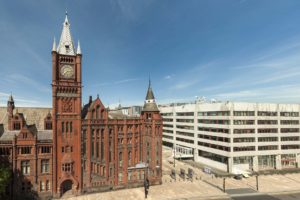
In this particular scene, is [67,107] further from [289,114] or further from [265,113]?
[289,114]

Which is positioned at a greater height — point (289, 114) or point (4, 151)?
point (289, 114)

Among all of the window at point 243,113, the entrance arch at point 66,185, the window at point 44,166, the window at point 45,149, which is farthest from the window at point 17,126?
the window at point 243,113

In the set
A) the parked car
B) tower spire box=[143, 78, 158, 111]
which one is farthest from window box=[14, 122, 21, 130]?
the parked car

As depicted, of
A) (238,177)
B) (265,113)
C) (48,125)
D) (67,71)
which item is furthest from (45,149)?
(265,113)

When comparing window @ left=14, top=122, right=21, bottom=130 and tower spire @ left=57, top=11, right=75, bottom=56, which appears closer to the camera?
window @ left=14, top=122, right=21, bottom=130

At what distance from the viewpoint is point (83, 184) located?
45.5m

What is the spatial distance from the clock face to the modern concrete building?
51.6 m

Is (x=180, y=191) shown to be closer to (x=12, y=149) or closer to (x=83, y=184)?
(x=83, y=184)

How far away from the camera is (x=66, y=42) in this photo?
4656cm

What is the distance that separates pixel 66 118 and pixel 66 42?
19.1 meters

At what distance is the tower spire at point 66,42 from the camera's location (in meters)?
45.9

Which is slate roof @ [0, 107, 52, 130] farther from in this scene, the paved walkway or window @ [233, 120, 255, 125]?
window @ [233, 120, 255, 125]

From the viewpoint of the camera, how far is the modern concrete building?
64.8 metres

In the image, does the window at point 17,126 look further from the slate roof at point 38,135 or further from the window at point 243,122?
the window at point 243,122
